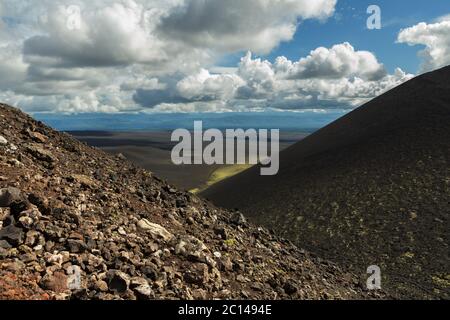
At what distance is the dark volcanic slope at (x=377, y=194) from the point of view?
34594 millimetres

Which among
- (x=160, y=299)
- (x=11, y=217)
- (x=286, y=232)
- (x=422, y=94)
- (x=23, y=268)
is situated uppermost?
(x=422, y=94)

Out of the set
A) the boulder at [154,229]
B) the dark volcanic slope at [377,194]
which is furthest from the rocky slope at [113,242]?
the dark volcanic slope at [377,194]

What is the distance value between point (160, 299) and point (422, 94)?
289ft

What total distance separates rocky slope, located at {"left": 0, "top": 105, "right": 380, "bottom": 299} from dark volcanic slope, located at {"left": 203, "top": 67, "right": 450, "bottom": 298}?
1392 cm

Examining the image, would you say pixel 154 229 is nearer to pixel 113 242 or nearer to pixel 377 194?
pixel 113 242

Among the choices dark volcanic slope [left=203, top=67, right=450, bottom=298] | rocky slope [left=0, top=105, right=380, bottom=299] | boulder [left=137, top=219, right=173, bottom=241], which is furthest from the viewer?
dark volcanic slope [left=203, top=67, right=450, bottom=298]

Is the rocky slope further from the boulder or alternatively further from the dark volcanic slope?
the dark volcanic slope

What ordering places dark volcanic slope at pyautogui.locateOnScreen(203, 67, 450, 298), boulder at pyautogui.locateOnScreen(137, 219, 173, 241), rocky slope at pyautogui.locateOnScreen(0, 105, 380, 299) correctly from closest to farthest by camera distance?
rocky slope at pyautogui.locateOnScreen(0, 105, 380, 299)
boulder at pyautogui.locateOnScreen(137, 219, 173, 241)
dark volcanic slope at pyautogui.locateOnScreen(203, 67, 450, 298)

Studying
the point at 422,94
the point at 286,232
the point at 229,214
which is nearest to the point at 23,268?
the point at 229,214

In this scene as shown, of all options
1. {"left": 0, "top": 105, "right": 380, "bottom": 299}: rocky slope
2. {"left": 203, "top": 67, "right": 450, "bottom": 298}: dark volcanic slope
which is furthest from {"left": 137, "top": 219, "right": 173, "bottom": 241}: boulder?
{"left": 203, "top": 67, "right": 450, "bottom": 298}: dark volcanic slope

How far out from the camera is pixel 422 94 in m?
87.1

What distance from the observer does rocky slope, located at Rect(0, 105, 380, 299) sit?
10.8 metres

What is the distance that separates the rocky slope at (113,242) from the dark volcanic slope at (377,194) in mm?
13924
